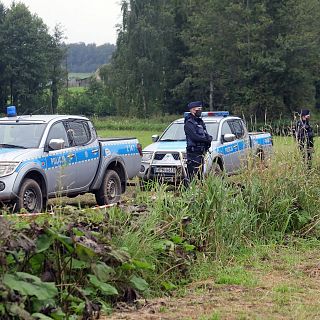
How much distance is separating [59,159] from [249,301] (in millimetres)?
6048

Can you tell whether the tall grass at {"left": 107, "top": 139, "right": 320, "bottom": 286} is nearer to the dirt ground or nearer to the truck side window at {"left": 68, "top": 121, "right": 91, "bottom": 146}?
the dirt ground

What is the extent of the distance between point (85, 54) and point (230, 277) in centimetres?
14206

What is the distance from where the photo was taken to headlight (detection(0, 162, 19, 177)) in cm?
1043

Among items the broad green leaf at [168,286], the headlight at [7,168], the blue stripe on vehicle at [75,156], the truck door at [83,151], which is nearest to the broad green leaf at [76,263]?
the broad green leaf at [168,286]

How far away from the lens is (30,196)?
10758 millimetres

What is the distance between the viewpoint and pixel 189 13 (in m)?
67.7

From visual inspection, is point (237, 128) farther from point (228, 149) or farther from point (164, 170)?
point (164, 170)

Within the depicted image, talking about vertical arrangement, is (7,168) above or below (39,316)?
above

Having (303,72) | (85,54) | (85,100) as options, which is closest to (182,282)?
(303,72)

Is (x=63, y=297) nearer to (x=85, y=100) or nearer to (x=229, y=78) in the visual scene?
(x=229, y=78)

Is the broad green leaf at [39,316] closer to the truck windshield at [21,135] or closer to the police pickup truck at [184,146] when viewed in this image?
the truck windshield at [21,135]

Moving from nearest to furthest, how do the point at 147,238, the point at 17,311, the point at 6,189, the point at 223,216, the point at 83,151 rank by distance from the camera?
the point at 17,311, the point at 147,238, the point at 223,216, the point at 6,189, the point at 83,151

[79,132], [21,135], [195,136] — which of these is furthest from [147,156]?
[21,135]

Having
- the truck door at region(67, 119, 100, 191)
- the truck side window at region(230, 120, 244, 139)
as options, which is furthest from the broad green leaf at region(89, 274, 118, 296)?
the truck side window at region(230, 120, 244, 139)
